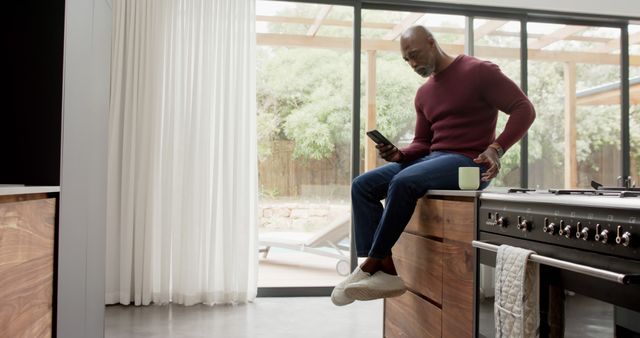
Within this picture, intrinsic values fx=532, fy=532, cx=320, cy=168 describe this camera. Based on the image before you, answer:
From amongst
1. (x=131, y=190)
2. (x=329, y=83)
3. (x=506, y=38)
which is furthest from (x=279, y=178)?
(x=506, y=38)

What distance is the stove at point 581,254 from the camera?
39.1 inches

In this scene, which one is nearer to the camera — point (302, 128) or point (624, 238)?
point (624, 238)

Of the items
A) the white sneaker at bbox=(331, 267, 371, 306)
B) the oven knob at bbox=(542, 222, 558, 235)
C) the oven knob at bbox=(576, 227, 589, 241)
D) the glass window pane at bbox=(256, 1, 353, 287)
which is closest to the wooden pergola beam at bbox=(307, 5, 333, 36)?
the glass window pane at bbox=(256, 1, 353, 287)

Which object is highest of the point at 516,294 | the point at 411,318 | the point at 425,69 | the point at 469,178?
the point at 425,69

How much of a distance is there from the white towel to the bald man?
0.60 metres

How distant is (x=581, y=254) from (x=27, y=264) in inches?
47.8

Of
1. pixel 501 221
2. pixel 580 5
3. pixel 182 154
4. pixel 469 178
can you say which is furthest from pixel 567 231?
pixel 580 5

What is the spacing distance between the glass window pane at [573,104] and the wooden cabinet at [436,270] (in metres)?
2.06

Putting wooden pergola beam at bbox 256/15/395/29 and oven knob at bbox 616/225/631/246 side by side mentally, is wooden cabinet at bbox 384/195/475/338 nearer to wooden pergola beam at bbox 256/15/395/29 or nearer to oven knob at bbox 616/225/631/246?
oven knob at bbox 616/225/631/246

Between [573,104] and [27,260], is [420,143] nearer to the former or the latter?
[27,260]

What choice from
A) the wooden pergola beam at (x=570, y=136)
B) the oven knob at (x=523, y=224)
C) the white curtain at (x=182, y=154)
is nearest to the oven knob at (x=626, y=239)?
the oven knob at (x=523, y=224)

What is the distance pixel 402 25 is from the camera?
3748mm

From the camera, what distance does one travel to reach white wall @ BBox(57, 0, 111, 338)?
152 centimetres

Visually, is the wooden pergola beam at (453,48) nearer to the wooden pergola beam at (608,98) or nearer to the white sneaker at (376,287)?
the wooden pergola beam at (608,98)
